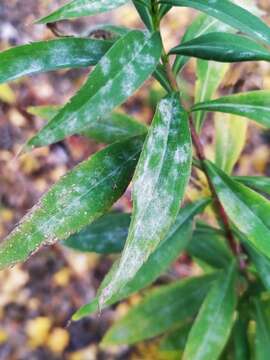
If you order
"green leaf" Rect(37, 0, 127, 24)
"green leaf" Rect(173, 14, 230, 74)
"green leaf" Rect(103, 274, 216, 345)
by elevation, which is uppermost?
"green leaf" Rect(37, 0, 127, 24)

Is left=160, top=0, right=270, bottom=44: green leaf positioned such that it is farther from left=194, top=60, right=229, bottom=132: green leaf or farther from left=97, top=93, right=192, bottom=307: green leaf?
left=194, top=60, right=229, bottom=132: green leaf

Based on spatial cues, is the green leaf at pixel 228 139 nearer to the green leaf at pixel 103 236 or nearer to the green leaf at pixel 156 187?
the green leaf at pixel 103 236

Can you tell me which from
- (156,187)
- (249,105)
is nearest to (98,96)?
(156,187)

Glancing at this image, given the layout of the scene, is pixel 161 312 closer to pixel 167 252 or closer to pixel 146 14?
pixel 167 252

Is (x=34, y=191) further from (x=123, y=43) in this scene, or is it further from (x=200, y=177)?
(x=123, y=43)

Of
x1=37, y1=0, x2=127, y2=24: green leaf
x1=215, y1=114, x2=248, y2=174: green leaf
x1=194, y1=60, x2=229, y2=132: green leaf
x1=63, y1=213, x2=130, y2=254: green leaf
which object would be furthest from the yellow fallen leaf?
x1=37, y1=0, x2=127, y2=24: green leaf

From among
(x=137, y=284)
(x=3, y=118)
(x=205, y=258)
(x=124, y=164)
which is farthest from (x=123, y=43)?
(x=3, y=118)
